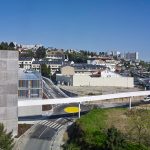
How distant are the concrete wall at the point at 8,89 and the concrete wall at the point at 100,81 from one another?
32.4m

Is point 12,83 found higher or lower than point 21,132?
higher

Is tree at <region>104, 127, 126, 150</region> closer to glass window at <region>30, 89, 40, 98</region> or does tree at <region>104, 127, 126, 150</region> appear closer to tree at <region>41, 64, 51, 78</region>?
glass window at <region>30, 89, 40, 98</region>

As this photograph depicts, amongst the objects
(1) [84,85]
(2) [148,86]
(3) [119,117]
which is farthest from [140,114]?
(2) [148,86]

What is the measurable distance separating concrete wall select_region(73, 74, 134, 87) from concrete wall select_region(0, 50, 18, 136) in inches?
1275

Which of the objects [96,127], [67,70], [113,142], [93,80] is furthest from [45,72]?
[113,142]

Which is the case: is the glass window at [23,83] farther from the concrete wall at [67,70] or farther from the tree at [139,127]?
the concrete wall at [67,70]

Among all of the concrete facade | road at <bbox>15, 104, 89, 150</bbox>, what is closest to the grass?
road at <bbox>15, 104, 89, 150</bbox>

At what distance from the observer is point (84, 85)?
60.8 meters

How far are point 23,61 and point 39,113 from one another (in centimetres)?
4819

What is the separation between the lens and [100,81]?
61656 mm

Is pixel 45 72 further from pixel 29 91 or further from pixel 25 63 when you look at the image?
pixel 29 91

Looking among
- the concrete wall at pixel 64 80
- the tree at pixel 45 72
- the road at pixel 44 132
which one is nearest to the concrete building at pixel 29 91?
the road at pixel 44 132

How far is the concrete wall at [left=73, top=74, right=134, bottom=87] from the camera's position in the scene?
60.5m

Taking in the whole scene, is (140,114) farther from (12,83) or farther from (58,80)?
(58,80)
